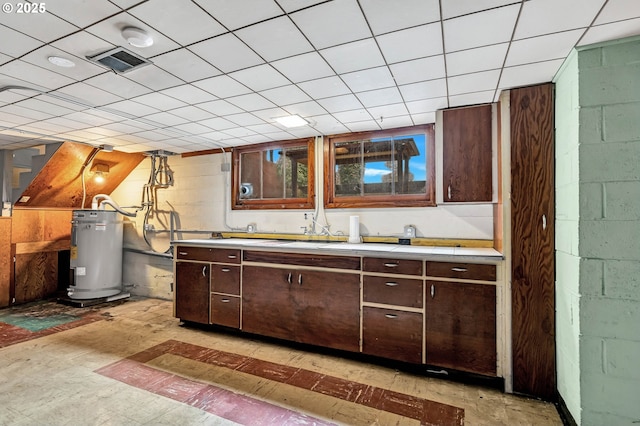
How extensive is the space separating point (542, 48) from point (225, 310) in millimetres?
3501

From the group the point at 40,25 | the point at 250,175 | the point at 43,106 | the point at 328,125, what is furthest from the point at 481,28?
the point at 43,106

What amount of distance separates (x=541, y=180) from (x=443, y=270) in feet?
3.17

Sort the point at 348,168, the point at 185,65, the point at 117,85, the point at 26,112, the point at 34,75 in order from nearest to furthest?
the point at 185,65, the point at 34,75, the point at 117,85, the point at 26,112, the point at 348,168

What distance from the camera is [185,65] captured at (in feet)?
7.13

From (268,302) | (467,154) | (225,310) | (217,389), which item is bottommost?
(217,389)

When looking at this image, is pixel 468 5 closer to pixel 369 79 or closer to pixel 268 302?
pixel 369 79

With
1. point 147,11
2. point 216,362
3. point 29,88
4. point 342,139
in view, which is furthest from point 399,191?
point 29,88

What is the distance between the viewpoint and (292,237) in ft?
13.4

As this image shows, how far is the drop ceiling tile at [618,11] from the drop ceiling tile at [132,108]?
3.30 metres

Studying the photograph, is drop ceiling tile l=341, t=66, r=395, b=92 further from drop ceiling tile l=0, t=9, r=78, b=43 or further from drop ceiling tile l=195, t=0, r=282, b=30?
drop ceiling tile l=0, t=9, r=78, b=43

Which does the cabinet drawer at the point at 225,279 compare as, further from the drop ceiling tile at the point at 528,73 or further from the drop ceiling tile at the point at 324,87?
the drop ceiling tile at the point at 528,73

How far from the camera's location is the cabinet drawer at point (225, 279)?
3449 mm

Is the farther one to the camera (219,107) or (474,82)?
(219,107)

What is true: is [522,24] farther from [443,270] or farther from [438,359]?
[438,359]
